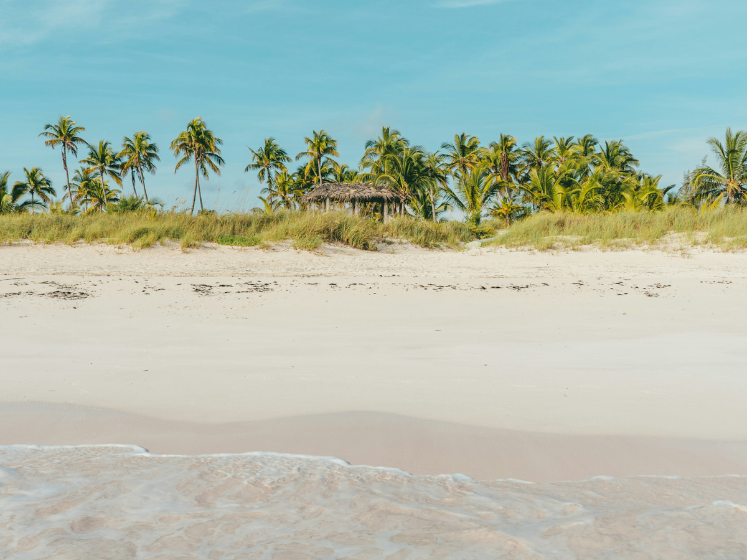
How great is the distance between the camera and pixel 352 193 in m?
29.6

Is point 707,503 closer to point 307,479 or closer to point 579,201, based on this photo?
point 307,479

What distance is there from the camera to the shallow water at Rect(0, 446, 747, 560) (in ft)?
5.57

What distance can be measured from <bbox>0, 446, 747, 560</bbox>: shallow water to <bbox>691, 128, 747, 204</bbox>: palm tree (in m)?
35.7

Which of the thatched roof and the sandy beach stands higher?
the thatched roof

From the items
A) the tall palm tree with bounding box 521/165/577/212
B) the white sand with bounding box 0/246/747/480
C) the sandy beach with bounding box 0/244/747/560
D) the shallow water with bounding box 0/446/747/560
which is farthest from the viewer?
the tall palm tree with bounding box 521/165/577/212

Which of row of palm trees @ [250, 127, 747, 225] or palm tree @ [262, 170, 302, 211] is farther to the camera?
palm tree @ [262, 170, 302, 211]

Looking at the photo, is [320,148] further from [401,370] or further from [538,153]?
[401,370]

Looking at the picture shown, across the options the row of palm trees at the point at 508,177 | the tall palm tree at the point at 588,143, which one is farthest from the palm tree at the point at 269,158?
the tall palm tree at the point at 588,143

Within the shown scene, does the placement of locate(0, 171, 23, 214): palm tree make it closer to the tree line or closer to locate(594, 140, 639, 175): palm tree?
the tree line

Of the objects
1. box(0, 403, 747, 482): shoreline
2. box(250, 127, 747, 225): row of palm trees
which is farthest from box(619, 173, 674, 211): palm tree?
box(0, 403, 747, 482): shoreline

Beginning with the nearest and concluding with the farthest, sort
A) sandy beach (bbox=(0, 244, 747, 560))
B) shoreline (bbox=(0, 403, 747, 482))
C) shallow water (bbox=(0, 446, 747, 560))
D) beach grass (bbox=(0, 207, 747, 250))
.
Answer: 1. shallow water (bbox=(0, 446, 747, 560))
2. sandy beach (bbox=(0, 244, 747, 560))
3. shoreline (bbox=(0, 403, 747, 482))
4. beach grass (bbox=(0, 207, 747, 250))

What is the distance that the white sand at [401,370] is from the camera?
8.98ft

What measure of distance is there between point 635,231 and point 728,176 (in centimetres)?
2072

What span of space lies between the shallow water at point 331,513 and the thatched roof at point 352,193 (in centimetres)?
2760
